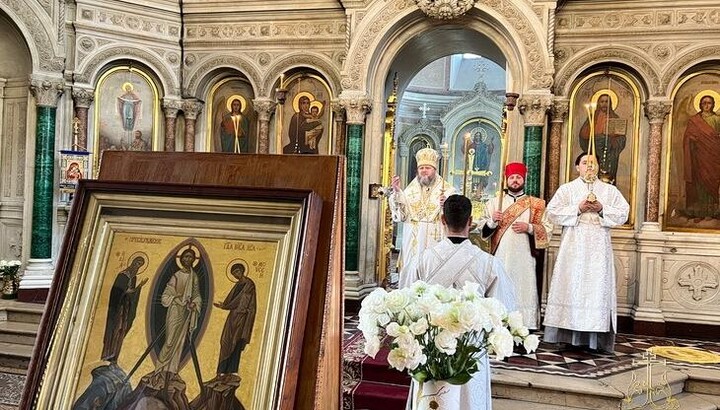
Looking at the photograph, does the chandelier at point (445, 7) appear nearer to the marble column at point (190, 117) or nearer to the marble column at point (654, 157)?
the marble column at point (654, 157)

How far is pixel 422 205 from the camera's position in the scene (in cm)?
755

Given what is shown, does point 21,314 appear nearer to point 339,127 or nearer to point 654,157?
point 339,127

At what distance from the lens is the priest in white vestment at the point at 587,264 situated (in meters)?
6.44

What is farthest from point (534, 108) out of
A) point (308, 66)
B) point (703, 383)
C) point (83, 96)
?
point (83, 96)

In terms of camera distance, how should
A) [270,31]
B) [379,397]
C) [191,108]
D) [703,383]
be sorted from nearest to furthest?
1. [379,397]
2. [703,383]
3. [270,31]
4. [191,108]

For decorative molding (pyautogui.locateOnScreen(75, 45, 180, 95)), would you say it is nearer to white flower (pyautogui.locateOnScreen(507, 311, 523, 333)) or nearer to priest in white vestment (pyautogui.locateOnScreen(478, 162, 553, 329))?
priest in white vestment (pyautogui.locateOnScreen(478, 162, 553, 329))

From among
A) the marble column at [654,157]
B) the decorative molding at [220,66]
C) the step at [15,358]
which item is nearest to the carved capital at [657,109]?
the marble column at [654,157]

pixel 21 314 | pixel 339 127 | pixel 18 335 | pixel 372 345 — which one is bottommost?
pixel 18 335

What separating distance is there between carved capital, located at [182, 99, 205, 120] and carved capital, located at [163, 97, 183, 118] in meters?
0.11

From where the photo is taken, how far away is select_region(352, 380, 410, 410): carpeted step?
532cm

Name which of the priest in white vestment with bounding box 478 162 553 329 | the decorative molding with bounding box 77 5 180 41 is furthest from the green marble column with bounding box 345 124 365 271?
the decorative molding with bounding box 77 5 180 41

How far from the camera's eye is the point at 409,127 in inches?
795

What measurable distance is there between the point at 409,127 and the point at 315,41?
1074cm

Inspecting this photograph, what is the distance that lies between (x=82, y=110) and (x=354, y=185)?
4.38 metres
